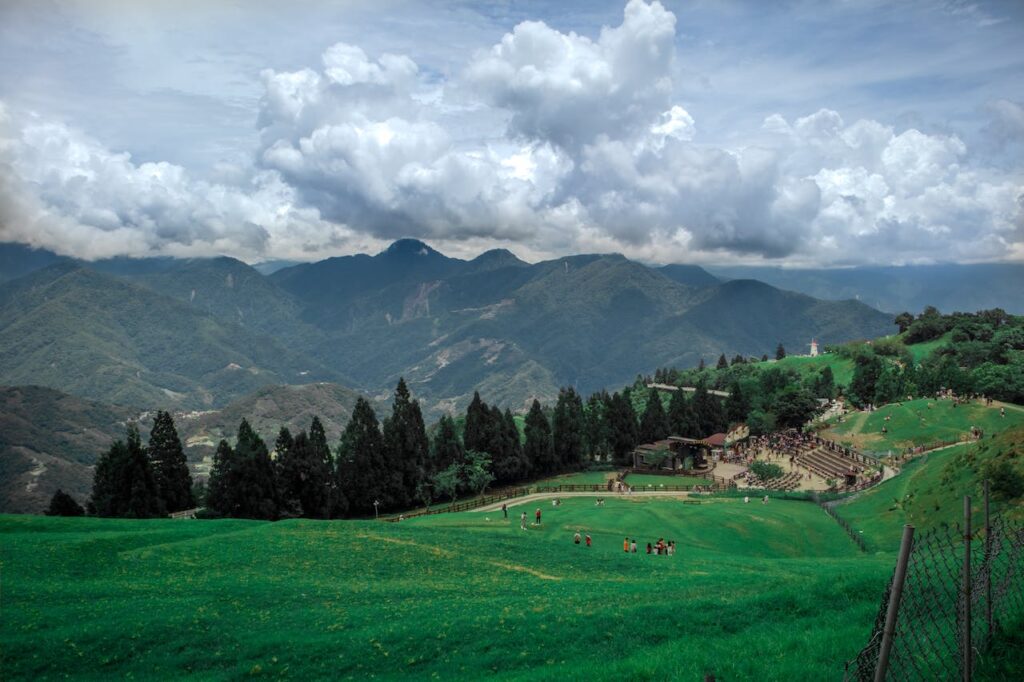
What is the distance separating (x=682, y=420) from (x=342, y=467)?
246 feet

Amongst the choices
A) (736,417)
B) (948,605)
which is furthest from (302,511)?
(736,417)

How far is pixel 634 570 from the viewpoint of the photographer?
3269cm

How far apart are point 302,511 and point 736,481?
61.9 meters

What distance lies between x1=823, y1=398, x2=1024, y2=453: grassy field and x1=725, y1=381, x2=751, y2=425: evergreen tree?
28660mm

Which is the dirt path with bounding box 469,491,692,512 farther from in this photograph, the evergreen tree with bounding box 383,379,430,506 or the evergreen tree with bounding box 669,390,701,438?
the evergreen tree with bounding box 669,390,701,438

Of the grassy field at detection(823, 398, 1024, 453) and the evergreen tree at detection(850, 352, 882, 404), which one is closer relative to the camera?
the grassy field at detection(823, 398, 1024, 453)

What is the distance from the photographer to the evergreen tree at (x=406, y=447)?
8694cm

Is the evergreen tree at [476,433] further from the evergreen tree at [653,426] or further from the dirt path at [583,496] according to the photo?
the evergreen tree at [653,426]

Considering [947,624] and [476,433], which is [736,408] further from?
[947,624]

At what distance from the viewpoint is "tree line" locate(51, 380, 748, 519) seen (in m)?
74.4

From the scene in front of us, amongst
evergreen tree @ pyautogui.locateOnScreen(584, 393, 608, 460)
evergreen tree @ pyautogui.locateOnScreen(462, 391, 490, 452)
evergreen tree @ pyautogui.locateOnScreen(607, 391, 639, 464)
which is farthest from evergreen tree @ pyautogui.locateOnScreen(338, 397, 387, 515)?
evergreen tree @ pyautogui.locateOnScreen(607, 391, 639, 464)

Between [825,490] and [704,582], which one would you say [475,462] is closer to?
[825,490]

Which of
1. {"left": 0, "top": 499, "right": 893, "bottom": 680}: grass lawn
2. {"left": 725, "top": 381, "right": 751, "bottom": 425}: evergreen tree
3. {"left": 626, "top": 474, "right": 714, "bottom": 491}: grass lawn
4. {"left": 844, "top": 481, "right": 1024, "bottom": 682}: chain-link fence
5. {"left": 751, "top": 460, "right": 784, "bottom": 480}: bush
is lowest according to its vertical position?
{"left": 626, "top": 474, "right": 714, "bottom": 491}: grass lawn

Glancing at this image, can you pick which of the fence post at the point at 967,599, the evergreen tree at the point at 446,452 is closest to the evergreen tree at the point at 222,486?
the evergreen tree at the point at 446,452
